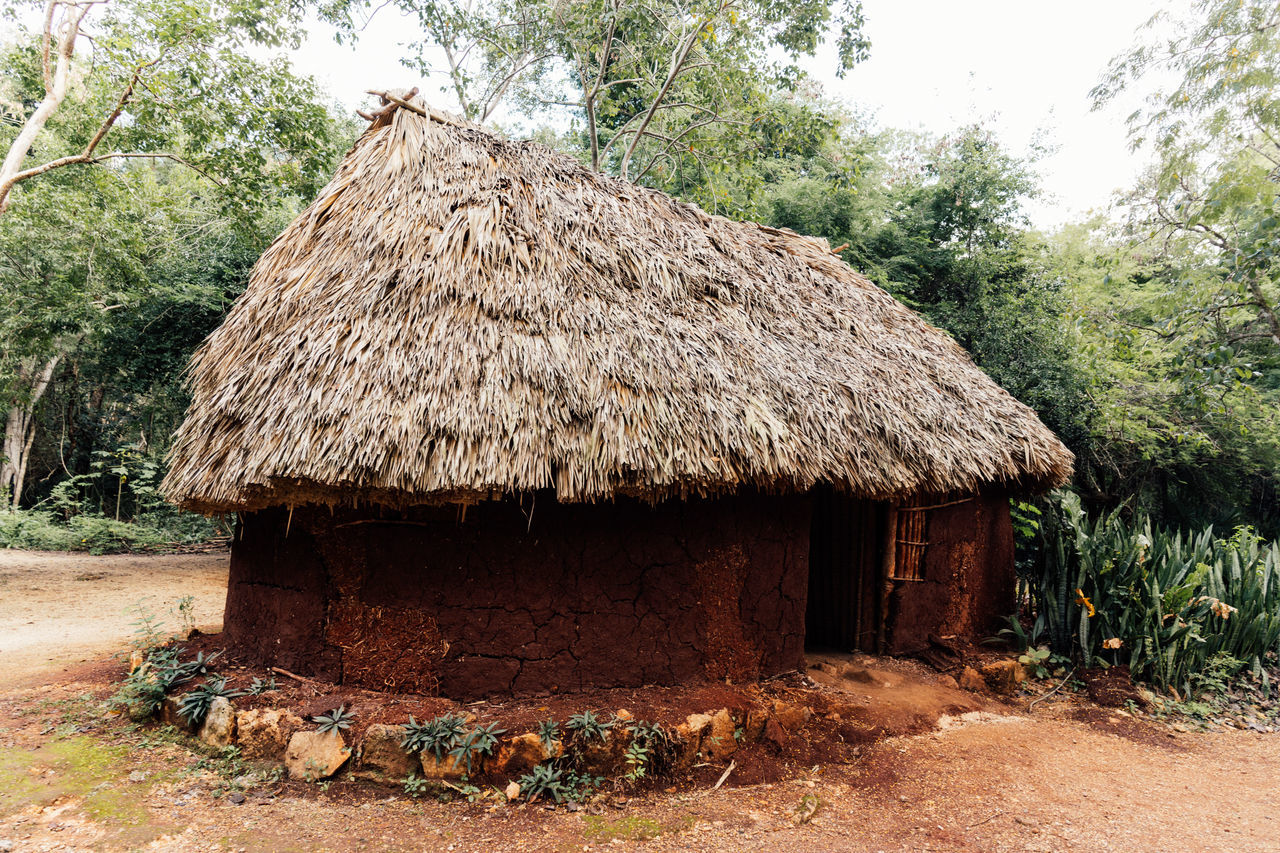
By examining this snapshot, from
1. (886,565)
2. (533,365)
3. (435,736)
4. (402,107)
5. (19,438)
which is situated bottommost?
(435,736)

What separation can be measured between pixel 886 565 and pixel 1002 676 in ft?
3.61

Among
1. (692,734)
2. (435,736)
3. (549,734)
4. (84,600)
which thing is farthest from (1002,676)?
(84,600)

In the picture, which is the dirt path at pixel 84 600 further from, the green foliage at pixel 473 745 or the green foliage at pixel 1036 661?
the green foliage at pixel 1036 661

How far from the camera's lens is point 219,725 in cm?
347

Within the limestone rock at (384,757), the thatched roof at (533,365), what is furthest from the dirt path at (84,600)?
the limestone rock at (384,757)

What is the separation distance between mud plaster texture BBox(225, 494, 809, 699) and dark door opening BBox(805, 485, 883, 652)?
1542 mm

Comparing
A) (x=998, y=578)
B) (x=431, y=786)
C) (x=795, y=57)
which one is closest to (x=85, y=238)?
(x=431, y=786)

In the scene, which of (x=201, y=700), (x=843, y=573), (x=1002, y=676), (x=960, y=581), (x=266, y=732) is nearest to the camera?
(x=266, y=732)

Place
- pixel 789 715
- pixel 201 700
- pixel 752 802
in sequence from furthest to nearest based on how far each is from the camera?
pixel 789 715 < pixel 201 700 < pixel 752 802

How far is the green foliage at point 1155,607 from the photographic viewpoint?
15.9 feet

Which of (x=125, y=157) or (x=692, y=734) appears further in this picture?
A: (x=125, y=157)

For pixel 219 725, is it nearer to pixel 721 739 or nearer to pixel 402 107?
pixel 721 739

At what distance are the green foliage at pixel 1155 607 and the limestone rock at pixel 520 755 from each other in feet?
13.9

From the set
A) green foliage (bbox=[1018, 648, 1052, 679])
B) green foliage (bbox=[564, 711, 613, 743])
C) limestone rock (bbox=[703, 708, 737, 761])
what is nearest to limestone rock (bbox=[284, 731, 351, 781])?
green foliage (bbox=[564, 711, 613, 743])
